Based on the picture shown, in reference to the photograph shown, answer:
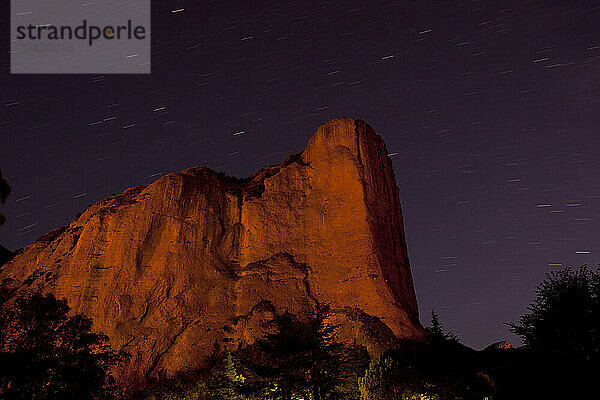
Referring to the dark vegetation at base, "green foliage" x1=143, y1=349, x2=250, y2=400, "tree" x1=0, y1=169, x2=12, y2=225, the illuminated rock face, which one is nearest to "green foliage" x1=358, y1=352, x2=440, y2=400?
the dark vegetation at base

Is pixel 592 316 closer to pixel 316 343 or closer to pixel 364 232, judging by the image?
pixel 364 232

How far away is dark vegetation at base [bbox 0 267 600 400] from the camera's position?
54.4 feet

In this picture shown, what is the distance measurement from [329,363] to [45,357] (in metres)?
11.2

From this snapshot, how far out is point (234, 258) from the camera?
126ft

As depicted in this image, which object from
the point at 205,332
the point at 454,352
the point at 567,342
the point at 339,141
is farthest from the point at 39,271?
the point at 567,342

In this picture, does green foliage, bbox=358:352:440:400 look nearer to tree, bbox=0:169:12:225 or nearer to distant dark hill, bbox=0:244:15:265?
tree, bbox=0:169:12:225

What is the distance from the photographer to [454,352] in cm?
3003

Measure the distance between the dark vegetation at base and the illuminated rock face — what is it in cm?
296


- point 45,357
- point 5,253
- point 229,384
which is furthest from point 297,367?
point 5,253

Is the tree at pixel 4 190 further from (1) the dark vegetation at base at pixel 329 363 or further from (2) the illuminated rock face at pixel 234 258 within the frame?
(2) the illuminated rock face at pixel 234 258

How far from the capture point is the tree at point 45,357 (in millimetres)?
15180

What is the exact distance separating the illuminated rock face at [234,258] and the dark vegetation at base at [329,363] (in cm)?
296

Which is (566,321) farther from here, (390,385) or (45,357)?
(45,357)

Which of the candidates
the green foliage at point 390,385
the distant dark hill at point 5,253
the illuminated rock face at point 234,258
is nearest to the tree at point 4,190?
the green foliage at point 390,385
